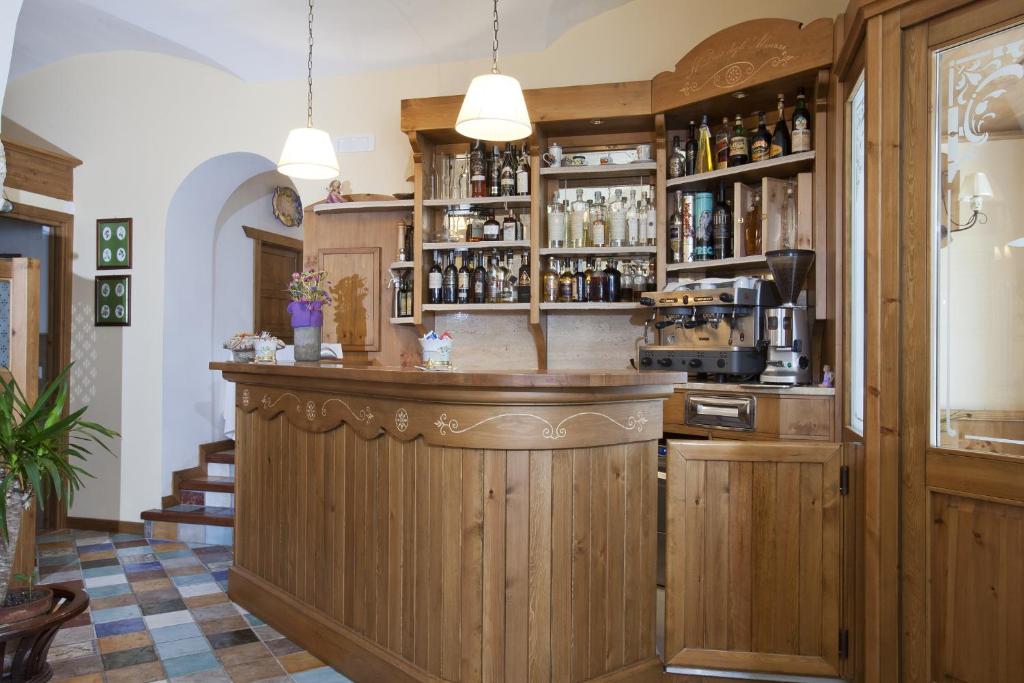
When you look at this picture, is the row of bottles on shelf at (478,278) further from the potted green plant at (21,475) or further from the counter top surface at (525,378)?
the potted green plant at (21,475)

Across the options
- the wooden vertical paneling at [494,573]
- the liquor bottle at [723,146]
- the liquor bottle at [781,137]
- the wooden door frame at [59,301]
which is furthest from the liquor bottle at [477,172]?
the wooden door frame at [59,301]

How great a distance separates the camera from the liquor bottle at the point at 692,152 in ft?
13.0

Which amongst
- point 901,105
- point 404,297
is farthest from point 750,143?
point 404,297

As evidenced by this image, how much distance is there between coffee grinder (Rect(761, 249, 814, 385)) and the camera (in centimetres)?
326

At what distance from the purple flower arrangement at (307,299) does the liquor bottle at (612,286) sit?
5.06 ft

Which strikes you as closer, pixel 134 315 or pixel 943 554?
pixel 943 554

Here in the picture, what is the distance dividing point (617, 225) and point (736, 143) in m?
0.77

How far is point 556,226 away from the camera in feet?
13.7

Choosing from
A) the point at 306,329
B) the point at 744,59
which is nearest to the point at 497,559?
the point at 306,329

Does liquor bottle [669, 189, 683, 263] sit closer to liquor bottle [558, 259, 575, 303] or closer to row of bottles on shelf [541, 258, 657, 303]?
row of bottles on shelf [541, 258, 657, 303]

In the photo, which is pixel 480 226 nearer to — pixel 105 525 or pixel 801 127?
pixel 801 127

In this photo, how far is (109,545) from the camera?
4.77 m

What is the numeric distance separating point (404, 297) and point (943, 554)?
316 cm

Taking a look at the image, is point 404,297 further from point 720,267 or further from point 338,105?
point 720,267
